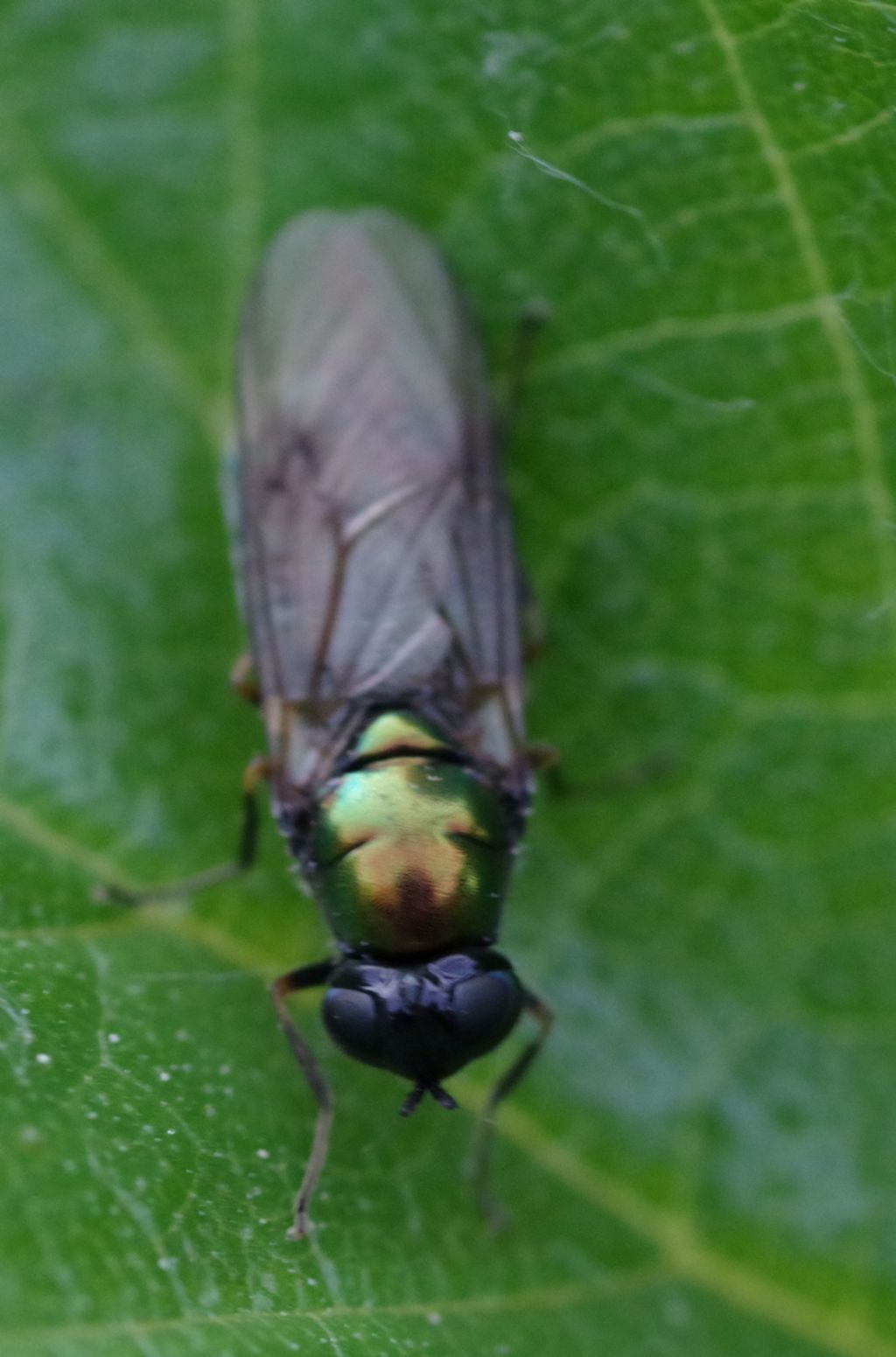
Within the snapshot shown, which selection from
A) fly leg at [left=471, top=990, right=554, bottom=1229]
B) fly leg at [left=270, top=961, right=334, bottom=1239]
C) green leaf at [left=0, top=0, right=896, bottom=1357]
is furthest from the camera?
fly leg at [left=471, top=990, right=554, bottom=1229]

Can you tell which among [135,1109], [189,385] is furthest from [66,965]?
[189,385]

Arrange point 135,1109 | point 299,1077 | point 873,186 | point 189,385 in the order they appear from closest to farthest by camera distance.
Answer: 1. point 135,1109
2. point 873,186
3. point 299,1077
4. point 189,385

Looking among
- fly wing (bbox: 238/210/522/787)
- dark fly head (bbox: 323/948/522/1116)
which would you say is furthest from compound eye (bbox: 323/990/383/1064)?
fly wing (bbox: 238/210/522/787)

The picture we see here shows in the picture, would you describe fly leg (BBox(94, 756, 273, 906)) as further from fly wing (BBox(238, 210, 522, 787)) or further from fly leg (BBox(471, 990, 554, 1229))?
fly leg (BBox(471, 990, 554, 1229))

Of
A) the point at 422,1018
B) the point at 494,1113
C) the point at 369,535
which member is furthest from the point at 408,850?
the point at 369,535

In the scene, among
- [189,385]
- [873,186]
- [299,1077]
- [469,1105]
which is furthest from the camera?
[189,385]

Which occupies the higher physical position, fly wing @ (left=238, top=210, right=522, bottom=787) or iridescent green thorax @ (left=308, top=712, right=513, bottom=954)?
fly wing @ (left=238, top=210, right=522, bottom=787)

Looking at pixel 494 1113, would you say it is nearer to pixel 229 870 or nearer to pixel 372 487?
pixel 229 870

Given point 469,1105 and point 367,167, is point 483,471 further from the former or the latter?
point 469,1105
